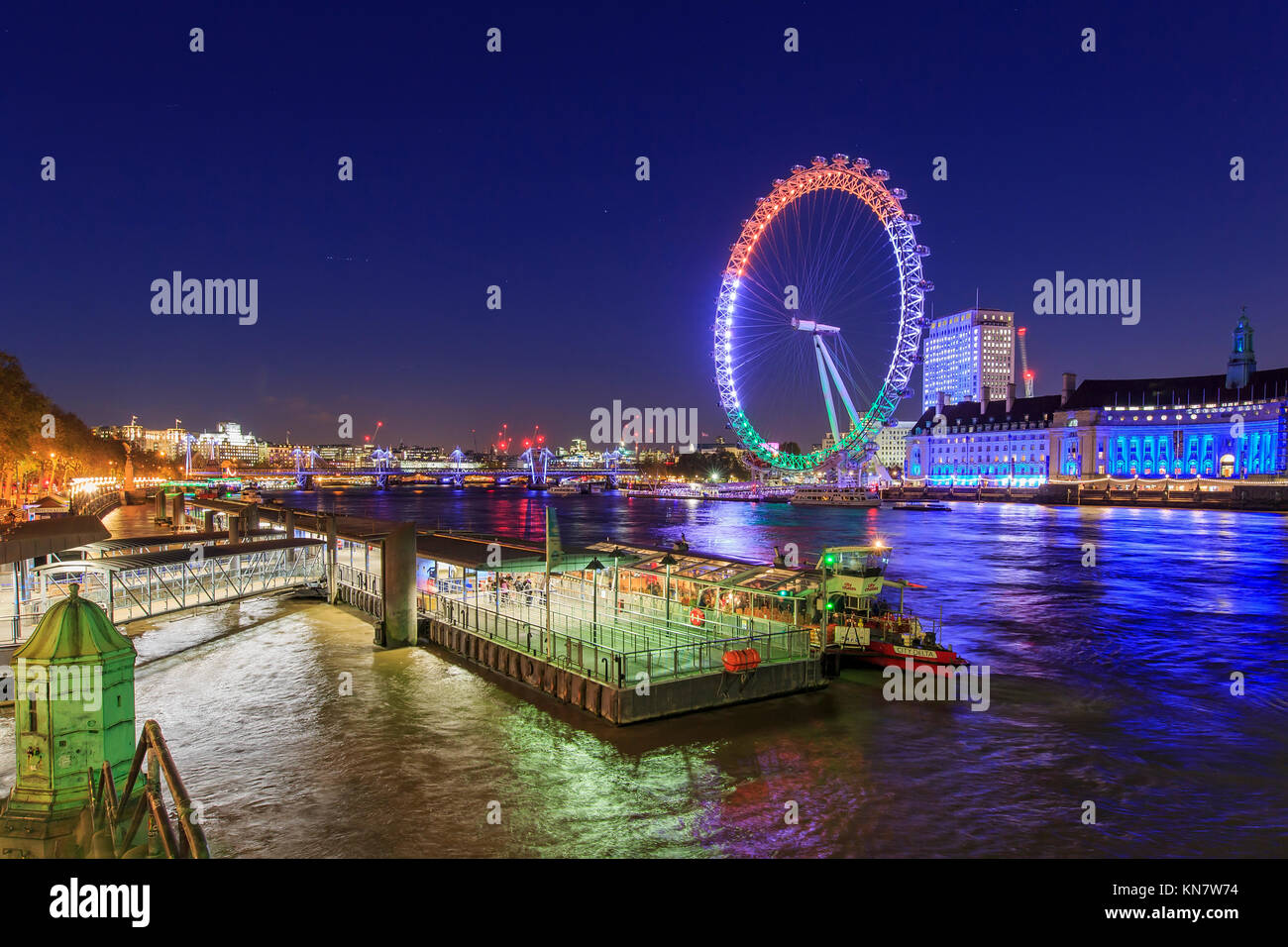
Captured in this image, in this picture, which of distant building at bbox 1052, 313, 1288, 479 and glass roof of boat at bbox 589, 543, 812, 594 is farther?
distant building at bbox 1052, 313, 1288, 479

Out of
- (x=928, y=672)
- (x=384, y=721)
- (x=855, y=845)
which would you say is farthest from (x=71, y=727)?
(x=928, y=672)

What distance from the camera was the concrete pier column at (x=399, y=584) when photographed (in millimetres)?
28016

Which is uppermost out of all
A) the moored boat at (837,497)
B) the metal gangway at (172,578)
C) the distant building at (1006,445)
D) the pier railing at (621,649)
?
the distant building at (1006,445)

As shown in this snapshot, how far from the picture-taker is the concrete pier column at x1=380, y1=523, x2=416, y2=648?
28.0m

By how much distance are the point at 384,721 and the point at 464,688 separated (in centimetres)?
329

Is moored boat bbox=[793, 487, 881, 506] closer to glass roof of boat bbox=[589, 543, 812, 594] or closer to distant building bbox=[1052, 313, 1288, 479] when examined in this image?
distant building bbox=[1052, 313, 1288, 479]

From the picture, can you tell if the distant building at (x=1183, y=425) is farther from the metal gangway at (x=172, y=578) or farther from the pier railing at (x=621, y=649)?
the metal gangway at (x=172, y=578)

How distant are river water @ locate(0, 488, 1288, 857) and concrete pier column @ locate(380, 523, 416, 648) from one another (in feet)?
5.01

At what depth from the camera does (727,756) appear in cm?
1828

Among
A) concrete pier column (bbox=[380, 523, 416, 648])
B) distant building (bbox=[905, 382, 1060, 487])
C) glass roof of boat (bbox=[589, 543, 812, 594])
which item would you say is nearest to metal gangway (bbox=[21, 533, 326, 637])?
concrete pier column (bbox=[380, 523, 416, 648])

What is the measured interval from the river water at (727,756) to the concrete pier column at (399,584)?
1526 mm

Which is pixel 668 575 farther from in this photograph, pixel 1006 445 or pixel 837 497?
pixel 1006 445

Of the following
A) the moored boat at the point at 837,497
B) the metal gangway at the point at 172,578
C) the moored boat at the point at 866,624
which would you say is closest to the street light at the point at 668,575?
the moored boat at the point at 866,624
